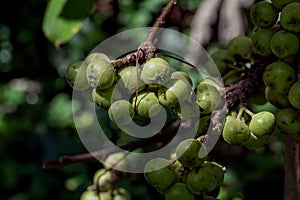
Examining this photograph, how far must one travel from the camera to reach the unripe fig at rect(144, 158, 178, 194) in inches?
35.0

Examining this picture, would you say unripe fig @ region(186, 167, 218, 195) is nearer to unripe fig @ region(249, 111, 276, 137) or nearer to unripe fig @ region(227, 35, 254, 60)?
unripe fig @ region(249, 111, 276, 137)

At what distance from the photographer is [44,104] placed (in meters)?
3.02

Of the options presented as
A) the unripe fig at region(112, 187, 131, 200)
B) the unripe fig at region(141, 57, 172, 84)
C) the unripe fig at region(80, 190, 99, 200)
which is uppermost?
the unripe fig at region(141, 57, 172, 84)

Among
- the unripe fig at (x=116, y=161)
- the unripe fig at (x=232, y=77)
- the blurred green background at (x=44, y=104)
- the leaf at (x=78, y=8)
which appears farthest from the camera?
the blurred green background at (x=44, y=104)

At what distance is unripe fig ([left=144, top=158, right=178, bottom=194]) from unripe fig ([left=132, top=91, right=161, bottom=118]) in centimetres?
8

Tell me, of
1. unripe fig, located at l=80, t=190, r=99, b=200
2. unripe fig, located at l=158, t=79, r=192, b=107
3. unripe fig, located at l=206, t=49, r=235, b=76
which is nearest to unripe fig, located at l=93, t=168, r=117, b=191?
unripe fig, located at l=80, t=190, r=99, b=200

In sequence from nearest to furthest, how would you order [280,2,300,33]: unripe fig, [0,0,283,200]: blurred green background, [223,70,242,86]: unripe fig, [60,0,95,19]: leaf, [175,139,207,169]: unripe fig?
[175,139,207,169]: unripe fig → [280,2,300,33]: unripe fig → [223,70,242,86]: unripe fig → [60,0,95,19]: leaf → [0,0,283,200]: blurred green background

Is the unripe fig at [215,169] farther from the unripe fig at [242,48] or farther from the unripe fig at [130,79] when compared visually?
the unripe fig at [242,48]

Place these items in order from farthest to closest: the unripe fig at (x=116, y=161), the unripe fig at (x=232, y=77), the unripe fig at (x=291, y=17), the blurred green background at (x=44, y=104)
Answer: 1. the blurred green background at (x=44, y=104)
2. the unripe fig at (x=116, y=161)
3. the unripe fig at (x=232, y=77)
4. the unripe fig at (x=291, y=17)

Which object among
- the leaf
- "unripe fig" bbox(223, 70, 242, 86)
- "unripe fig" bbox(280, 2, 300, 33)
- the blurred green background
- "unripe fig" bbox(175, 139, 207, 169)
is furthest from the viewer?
the blurred green background

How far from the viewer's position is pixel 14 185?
273cm

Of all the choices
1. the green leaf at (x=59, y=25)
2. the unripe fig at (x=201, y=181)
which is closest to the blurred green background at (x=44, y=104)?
the green leaf at (x=59, y=25)

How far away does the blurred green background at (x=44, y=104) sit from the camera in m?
2.06

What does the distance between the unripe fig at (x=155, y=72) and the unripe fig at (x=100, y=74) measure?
48mm
